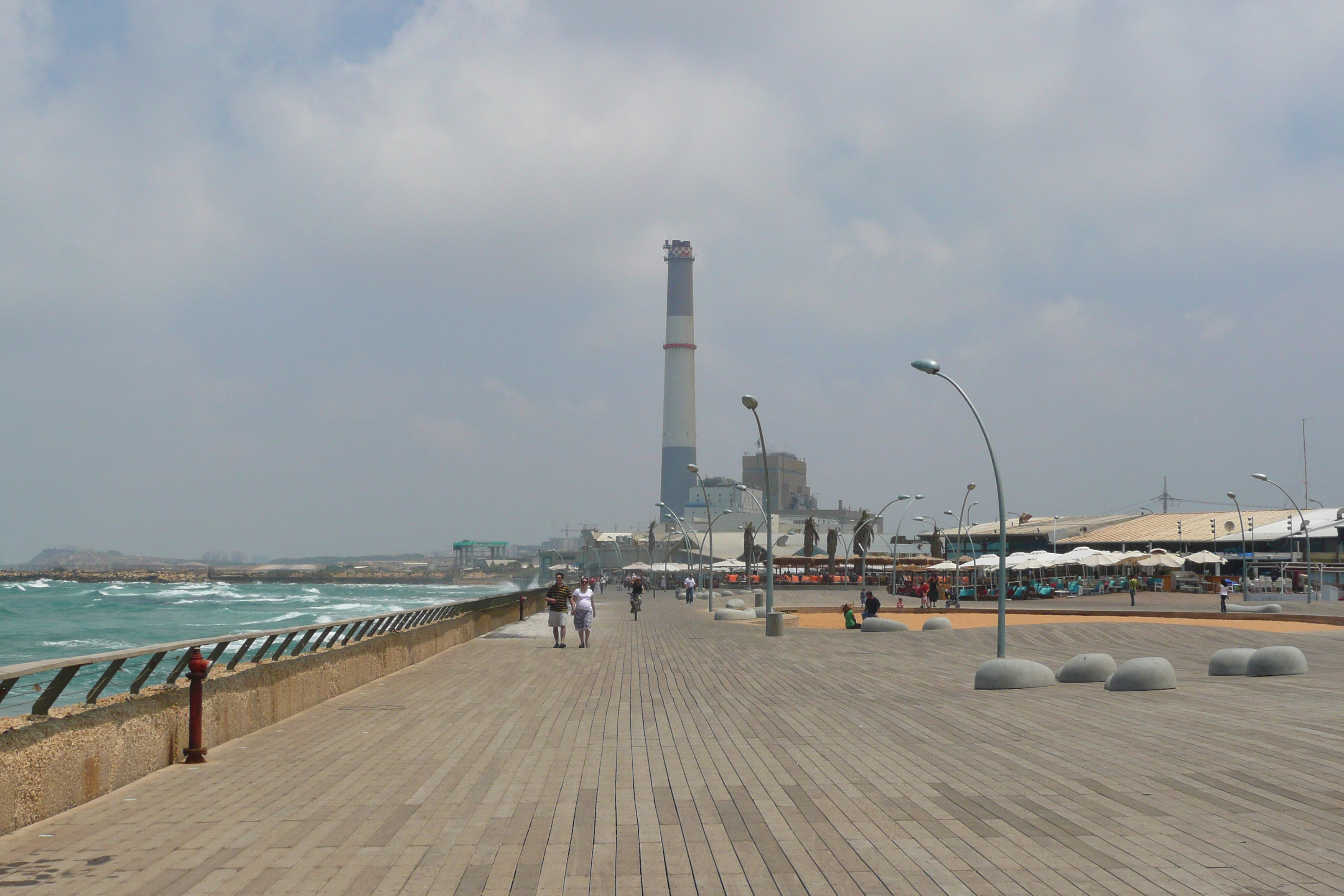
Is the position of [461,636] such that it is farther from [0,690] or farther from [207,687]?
[0,690]

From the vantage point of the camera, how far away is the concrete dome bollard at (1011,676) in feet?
55.8

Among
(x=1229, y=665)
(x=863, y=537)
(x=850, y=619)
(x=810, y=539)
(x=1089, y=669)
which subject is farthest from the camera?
(x=810, y=539)

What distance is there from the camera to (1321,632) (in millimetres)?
30953

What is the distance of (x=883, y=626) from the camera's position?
32062 mm

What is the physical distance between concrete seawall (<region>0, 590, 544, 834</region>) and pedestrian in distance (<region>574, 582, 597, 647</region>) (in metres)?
9.62

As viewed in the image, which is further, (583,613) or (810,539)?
(810,539)

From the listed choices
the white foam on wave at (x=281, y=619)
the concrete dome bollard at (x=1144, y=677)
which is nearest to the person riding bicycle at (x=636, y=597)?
the concrete dome bollard at (x=1144, y=677)

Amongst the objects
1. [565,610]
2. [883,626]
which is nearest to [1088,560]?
[883,626]

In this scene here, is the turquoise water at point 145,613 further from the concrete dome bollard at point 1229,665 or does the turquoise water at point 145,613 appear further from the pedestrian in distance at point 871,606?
the concrete dome bollard at point 1229,665

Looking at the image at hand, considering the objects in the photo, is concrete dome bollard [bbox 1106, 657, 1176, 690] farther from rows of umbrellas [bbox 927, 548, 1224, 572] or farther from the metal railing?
rows of umbrellas [bbox 927, 548, 1224, 572]

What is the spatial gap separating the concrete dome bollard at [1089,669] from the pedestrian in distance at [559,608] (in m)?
12.4

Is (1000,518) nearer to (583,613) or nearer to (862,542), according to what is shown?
(583,613)

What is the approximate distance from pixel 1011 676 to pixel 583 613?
39.0 ft

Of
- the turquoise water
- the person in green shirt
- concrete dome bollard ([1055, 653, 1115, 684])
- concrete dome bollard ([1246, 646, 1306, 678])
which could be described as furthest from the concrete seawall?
the person in green shirt
